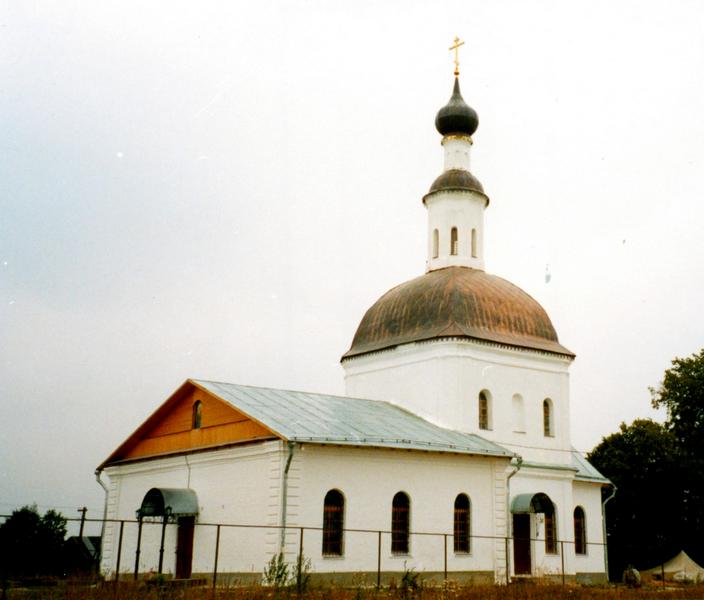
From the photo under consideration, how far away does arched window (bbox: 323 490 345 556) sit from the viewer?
69.5 ft

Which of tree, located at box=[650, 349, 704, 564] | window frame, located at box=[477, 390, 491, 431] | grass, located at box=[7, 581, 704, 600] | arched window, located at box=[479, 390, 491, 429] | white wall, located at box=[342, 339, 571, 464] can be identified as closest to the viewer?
grass, located at box=[7, 581, 704, 600]

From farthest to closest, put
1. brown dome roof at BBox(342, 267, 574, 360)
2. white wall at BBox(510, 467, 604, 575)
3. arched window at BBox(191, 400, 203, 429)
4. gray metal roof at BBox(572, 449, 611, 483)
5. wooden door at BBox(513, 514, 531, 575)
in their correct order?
gray metal roof at BBox(572, 449, 611, 483)
brown dome roof at BBox(342, 267, 574, 360)
white wall at BBox(510, 467, 604, 575)
wooden door at BBox(513, 514, 531, 575)
arched window at BBox(191, 400, 203, 429)

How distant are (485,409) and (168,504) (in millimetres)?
10096

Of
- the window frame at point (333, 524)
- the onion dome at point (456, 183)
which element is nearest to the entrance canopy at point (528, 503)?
the window frame at point (333, 524)

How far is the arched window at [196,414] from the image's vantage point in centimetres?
2414

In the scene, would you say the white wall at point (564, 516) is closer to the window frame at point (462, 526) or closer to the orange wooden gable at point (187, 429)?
the window frame at point (462, 526)

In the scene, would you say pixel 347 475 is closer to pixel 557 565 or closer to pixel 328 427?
pixel 328 427

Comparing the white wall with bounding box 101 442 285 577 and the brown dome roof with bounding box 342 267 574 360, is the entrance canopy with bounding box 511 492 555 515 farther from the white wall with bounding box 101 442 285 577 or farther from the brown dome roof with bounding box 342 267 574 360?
the white wall with bounding box 101 442 285 577

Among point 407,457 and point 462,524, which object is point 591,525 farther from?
point 407,457

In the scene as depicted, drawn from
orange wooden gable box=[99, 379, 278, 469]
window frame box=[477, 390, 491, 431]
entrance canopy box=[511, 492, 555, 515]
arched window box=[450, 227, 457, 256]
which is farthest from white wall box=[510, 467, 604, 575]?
orange wooden gable box=[99, 379, 278, 469]

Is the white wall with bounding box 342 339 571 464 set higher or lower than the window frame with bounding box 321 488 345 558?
higher

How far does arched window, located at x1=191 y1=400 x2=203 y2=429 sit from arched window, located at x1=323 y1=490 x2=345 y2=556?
4.66m

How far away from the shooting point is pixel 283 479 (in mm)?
20562

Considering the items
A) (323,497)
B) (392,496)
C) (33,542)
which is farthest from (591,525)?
(33,542)
